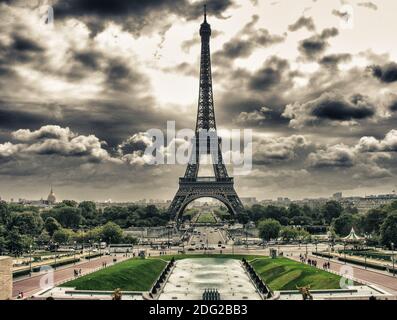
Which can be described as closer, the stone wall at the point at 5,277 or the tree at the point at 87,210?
the stone wall at the point at 5,277

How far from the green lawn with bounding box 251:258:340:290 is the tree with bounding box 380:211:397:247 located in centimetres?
2363

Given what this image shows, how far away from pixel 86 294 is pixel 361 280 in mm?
23963

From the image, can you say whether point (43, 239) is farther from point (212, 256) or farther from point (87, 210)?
point (87, 210)

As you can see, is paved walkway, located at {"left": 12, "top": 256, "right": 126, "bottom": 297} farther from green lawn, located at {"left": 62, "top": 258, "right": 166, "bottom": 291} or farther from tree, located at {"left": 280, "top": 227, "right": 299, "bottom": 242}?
tree, located at {"left": 280, "top": 227, "right": 299, "bottom": 242}

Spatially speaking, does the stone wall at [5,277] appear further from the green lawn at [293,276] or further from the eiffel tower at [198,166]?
the eiffel tower at [198,166]

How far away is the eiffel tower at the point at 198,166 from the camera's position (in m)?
113

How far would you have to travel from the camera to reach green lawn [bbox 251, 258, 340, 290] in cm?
4022

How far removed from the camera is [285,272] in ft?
160

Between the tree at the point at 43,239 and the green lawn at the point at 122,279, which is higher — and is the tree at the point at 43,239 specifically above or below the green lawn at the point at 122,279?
above

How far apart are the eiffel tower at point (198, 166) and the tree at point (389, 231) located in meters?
48.1

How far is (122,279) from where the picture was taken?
143ft

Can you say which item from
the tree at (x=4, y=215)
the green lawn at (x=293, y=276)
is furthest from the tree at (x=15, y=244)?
the green lawn at (x=293, y=276)

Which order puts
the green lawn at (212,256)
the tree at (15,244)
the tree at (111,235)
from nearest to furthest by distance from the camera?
the green lawn at (212,256) < the tree at (15,244) < the tree at (111,235)
